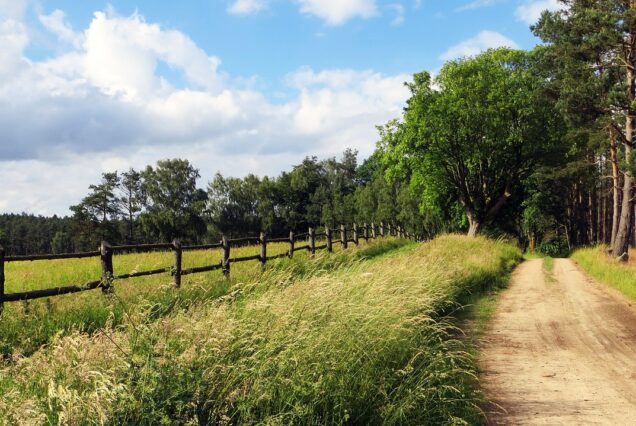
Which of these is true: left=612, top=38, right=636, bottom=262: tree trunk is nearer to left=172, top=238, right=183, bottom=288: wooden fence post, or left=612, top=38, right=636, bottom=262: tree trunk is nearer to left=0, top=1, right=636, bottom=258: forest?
left=0, top=1, right=636, bottom=258: forest

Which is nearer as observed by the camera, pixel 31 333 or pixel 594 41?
pixel 31 333

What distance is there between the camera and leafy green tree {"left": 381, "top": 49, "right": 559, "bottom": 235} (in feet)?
105

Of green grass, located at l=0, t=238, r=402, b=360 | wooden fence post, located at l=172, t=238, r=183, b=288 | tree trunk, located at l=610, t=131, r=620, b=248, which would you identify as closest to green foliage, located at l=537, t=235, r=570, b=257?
tree trunk, located at l=610, t=131, r=620, b=248

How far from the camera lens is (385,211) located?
6956 centimetres

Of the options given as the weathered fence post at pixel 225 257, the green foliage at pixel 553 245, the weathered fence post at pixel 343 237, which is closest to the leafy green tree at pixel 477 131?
the weathered fence post at pixel 343 237

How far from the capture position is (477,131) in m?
32.7

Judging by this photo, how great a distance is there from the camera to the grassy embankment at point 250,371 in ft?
10.7

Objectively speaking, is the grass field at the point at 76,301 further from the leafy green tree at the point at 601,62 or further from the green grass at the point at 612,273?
the leafy green tree at the point at 601,62

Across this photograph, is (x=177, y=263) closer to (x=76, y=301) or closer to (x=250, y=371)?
(x=76, y=301)

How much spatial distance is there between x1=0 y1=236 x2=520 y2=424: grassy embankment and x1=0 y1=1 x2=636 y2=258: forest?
1758 centimetres

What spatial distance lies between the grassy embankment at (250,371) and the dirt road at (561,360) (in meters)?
0.57

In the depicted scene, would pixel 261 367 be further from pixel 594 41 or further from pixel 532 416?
pixel 594 41

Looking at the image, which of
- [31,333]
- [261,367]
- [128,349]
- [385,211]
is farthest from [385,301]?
[385,211]

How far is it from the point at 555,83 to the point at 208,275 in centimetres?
2041
